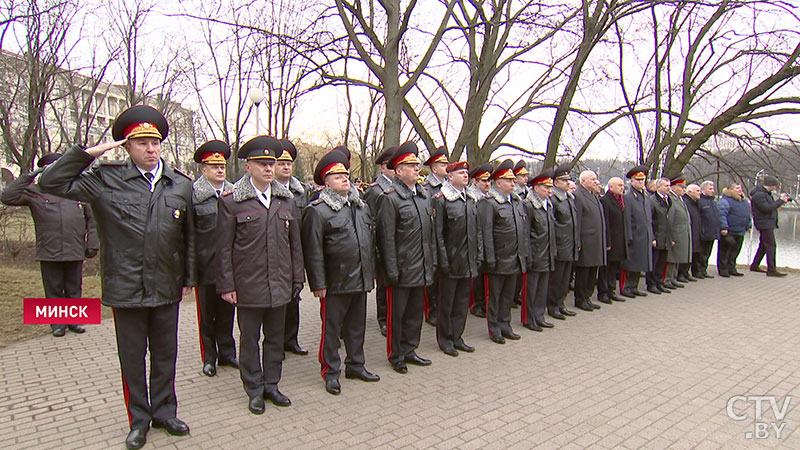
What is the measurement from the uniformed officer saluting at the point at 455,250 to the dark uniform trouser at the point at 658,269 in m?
5.34

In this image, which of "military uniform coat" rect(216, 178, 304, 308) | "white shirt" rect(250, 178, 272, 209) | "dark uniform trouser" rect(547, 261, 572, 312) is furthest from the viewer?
"dark uniform trouser" rect(547, 261, 572, 312)

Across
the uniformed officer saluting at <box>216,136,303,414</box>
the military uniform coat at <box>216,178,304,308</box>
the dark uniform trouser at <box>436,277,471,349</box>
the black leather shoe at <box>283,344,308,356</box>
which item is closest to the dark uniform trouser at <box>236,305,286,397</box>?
the uniformed officer saluting at <box>216,136,303,414</box>

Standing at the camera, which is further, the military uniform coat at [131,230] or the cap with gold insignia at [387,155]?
the cap with gold insignia at [387,155]

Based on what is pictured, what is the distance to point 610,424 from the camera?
408 centimetres

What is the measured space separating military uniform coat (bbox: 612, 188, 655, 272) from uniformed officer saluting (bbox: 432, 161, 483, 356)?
14.5 feet

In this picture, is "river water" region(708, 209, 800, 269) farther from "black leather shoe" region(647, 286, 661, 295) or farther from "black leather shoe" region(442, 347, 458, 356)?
"black leather shoe" region(442, 347, 458, 356)

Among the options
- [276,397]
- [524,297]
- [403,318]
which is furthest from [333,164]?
[524,297]

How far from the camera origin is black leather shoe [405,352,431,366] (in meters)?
5.53

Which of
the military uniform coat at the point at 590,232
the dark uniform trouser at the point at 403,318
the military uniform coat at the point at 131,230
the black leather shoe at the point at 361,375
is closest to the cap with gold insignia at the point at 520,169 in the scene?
the military uniform coat at the point at 590,232

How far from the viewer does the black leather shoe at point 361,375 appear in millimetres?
5031

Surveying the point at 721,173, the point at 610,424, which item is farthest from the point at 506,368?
the point at 721,173

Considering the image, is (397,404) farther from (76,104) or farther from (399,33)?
(76,104)

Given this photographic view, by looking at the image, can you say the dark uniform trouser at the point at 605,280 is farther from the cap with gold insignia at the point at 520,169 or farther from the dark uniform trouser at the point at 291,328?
the dark uniform trouser at the point at 291,328

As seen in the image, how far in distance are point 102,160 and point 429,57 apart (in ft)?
27.3
